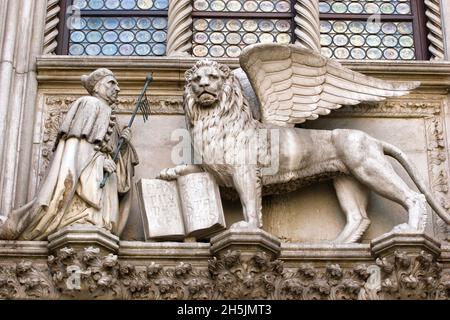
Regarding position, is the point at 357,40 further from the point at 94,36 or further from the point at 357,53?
the point at 94,36

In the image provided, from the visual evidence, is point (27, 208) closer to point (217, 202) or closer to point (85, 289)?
point (85, 289)

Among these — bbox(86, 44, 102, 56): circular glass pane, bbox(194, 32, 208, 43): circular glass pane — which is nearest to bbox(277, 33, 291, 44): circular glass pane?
bbox(194, 32, 208, 43): circular glass pane

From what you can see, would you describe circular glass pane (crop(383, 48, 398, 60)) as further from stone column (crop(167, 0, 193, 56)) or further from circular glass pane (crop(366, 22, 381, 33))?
stone column (crop(167, 0, 193, 56))

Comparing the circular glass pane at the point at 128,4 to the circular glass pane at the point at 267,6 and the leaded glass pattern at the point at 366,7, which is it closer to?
the circular glass pane at the point at 267,6

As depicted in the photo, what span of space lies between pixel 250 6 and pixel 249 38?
1.37ft

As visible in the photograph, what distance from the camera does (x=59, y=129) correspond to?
32.8ft

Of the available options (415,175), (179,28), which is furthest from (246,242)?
A: (179,28)

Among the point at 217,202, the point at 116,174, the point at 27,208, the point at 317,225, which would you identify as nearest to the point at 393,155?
the point at 317,225

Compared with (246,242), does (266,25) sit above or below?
above

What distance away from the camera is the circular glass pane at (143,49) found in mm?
11648

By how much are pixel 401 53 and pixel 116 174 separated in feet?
11.1

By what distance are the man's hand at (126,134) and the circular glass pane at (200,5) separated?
85.7 inches

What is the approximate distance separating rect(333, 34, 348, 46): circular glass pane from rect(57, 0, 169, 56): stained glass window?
1.71 m

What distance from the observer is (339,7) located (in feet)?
39.4
